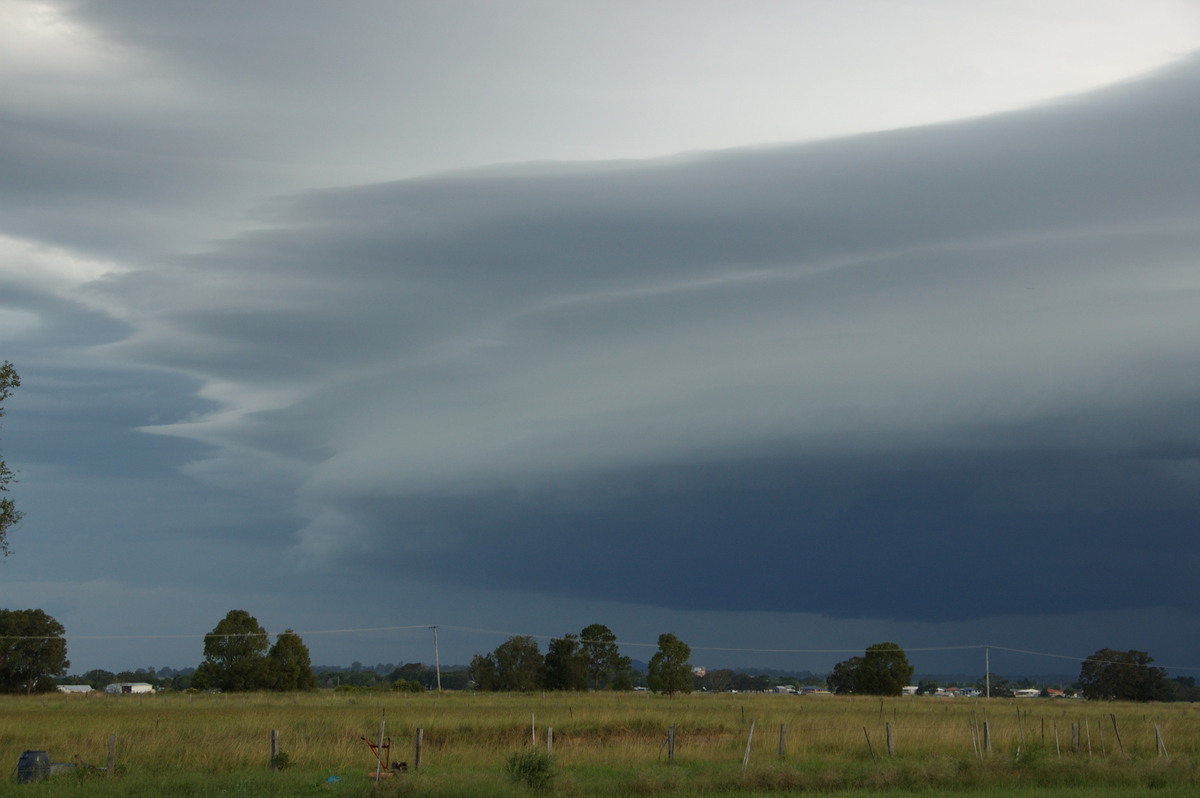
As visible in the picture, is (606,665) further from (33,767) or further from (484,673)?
(33,767)

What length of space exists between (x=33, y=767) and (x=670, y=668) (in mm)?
57100

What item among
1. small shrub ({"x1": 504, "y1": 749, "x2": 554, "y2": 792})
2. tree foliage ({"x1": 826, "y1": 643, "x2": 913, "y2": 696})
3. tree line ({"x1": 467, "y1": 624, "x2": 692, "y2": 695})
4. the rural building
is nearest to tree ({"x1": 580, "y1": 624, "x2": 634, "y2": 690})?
tree line ({"x1": 467, "y1": 624, "x2": 692, "y2": 695})

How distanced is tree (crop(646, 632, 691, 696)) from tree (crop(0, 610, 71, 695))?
44066 mm

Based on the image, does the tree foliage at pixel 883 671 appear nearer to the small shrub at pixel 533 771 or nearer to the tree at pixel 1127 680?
the tree at pixel 1127 680

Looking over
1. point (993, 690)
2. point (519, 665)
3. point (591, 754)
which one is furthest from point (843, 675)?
point (591, 754)

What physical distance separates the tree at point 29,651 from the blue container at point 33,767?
184 feet

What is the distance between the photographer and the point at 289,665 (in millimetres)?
78750

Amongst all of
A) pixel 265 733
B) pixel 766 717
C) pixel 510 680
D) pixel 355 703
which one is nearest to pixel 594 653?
pixel 510 680

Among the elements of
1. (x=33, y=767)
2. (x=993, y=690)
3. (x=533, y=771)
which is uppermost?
(x=533, y=771)

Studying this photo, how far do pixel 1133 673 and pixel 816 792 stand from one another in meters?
91.5

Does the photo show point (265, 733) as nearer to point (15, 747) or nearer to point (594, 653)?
point (15, 747)

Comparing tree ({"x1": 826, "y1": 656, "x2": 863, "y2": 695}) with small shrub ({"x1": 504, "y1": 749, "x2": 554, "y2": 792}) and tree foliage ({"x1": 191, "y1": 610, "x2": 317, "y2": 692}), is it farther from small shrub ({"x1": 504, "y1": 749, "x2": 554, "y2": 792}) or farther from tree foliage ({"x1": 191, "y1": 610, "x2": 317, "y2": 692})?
small shrub ({"x1": 504, "y1": 749, "x2": 554, "y2": 792})

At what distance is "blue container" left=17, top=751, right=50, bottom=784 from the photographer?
2495cm

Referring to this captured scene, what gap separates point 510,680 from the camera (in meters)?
93.9
